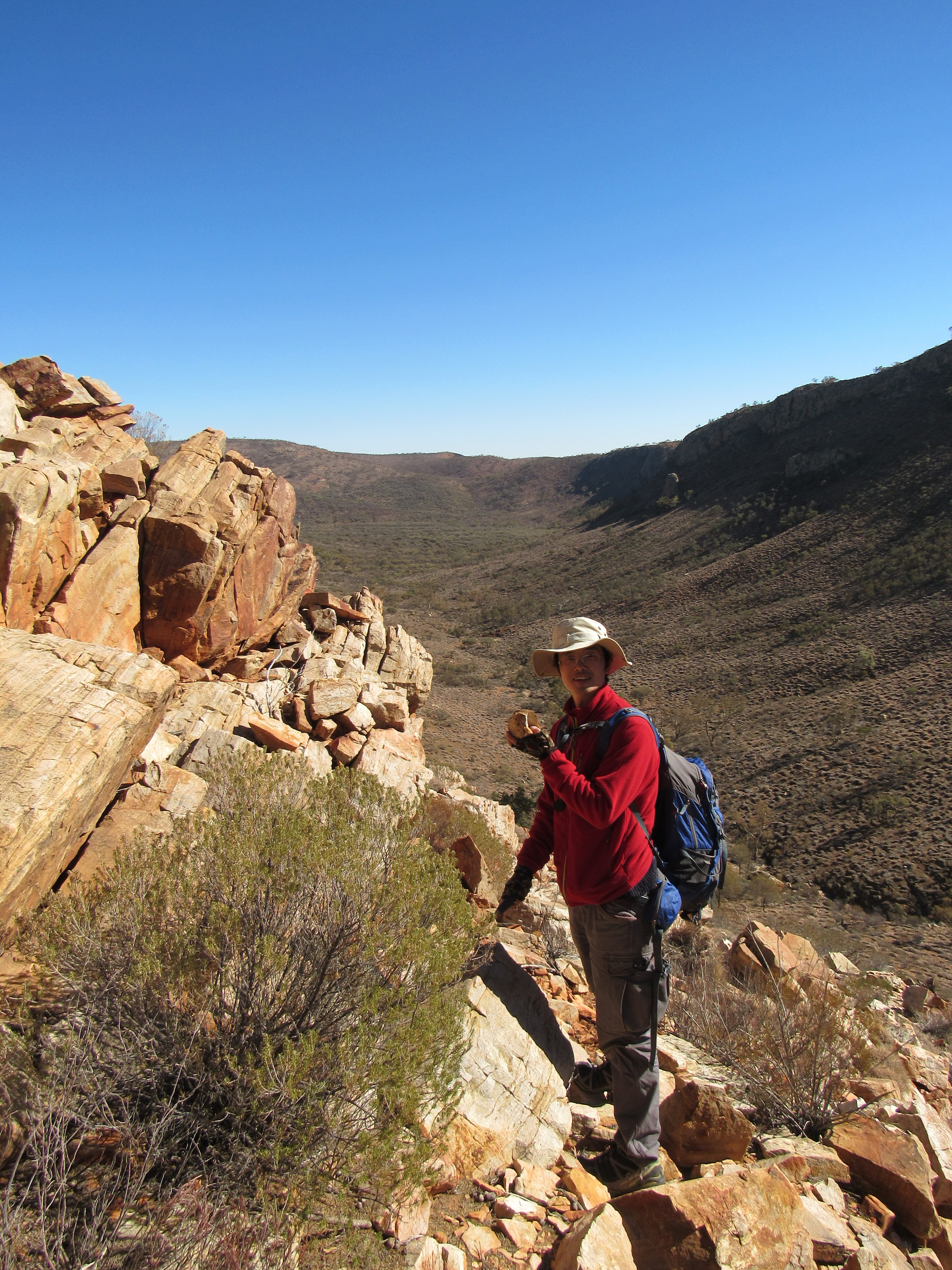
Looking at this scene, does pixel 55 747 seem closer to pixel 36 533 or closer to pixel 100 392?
pixel 36 533

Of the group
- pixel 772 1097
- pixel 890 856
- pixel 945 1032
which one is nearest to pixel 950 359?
pixel 890 856

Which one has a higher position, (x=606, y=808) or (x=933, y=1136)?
(x=606, y=808)

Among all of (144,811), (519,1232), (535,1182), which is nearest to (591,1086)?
(535,1182)

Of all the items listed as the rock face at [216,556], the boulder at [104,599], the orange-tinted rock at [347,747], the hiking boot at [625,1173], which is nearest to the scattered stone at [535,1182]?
the hiking boot at [625,1173]

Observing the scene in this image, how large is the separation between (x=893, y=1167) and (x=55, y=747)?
4639mm

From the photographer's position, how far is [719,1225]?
2184mm

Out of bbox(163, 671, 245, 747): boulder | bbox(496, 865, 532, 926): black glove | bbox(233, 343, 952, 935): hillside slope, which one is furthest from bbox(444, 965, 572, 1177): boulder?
bbox(233, 343, 952, 935): hillside slope

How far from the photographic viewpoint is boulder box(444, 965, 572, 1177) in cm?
268

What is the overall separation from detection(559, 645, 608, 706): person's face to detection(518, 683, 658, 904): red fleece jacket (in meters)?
0.15

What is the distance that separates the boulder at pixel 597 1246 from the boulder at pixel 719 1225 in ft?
0.20

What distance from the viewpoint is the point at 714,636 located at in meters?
29.3

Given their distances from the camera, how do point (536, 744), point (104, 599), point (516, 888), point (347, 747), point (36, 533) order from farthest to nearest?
1. point (347, 747)
2. point (104, 599)
3. point (36, 533)
4. point (516, 888)
5. point (536, 744)

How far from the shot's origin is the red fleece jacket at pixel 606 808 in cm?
253

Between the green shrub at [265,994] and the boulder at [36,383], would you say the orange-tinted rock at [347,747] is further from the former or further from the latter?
the boulder at [36,383]
